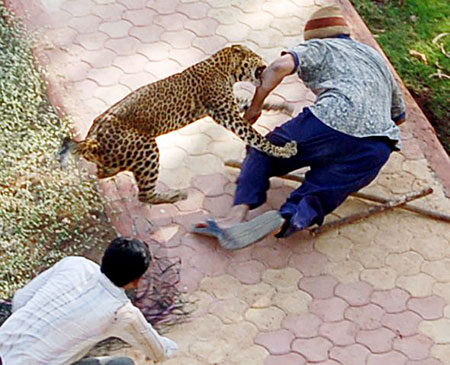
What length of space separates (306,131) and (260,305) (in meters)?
1.11

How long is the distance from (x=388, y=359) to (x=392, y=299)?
1.48ft

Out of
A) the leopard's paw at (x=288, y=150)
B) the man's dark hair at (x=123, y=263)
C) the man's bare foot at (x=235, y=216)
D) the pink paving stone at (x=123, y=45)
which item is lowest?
the man's bare foot at (x=235, y=216)

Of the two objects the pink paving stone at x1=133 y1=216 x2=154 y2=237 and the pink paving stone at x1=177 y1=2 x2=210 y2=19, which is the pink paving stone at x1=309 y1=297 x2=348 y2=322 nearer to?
the pink paving stone at x1=133 y1=216 x2=154 y2=237

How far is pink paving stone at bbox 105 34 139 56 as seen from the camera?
6.81 metres

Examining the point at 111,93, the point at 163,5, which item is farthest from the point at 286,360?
the point at 163,5

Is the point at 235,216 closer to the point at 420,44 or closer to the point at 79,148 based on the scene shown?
the point at 79,148

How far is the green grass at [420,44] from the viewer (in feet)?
22.8

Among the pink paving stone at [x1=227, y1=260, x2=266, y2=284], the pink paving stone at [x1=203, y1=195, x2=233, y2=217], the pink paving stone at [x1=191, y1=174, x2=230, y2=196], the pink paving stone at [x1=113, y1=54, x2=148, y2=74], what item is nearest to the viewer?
the pink paving stone at [x1=227, y1=260, x2=266, y2=284]

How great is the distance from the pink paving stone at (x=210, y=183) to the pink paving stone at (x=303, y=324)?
1.10 m

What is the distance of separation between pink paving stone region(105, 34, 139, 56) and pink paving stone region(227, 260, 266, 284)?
2.21 metres

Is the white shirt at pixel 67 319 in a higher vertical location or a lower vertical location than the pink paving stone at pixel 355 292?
higher

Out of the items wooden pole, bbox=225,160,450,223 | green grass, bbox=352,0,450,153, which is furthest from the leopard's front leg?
green grass, bbox=352,0,450,153

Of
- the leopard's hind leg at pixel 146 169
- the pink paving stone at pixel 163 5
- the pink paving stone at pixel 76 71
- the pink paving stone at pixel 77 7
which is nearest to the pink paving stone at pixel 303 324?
the leopard's hind leg at pixel 146 169

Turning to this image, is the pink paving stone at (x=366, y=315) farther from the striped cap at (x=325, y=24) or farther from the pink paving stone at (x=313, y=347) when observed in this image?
the striped cap at (x=325, y=24)
